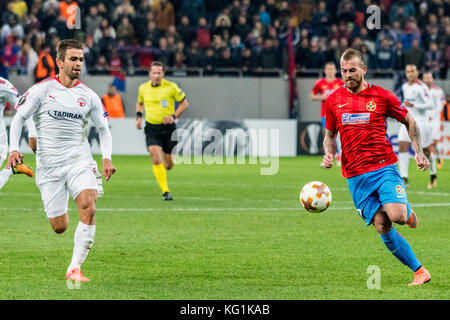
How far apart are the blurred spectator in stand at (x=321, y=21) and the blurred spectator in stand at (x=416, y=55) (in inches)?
123

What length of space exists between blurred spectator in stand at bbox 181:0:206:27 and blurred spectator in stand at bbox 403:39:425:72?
6.61 m

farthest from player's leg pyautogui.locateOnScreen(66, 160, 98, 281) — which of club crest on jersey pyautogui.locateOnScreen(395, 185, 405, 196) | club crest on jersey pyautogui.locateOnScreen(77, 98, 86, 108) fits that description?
club crest on jersey pyautogui.locateOnScreen(395, 185, 405, 196)

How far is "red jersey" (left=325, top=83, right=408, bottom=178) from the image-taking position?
8227 mm

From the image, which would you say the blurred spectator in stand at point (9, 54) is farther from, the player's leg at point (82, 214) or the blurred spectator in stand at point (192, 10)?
the player's leg at point (82, 214)

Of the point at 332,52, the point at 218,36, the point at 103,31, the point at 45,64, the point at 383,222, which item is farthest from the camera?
the point at 103,31

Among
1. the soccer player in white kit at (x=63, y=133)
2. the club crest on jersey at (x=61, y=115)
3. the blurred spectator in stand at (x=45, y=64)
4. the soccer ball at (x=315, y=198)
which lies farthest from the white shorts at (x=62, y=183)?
the blurred spectator in stand at (x=45, y=64)

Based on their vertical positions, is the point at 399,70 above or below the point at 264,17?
below

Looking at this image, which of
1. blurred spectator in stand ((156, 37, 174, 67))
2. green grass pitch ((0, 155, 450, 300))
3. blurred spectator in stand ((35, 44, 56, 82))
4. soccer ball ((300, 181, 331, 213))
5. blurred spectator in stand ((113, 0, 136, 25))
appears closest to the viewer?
green grass pitch ((0, 155, 450, 300))

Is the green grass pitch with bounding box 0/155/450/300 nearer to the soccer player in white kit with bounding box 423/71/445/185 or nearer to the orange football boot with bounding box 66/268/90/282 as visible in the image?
the orange football boot with bounding box 66/268/90/282

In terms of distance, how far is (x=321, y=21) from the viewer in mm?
28234

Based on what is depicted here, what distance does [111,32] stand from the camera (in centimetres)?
2747

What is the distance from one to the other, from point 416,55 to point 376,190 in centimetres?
1848

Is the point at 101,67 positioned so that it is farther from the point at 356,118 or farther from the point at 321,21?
the point at 356,118

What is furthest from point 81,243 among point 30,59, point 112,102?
point 30,59
